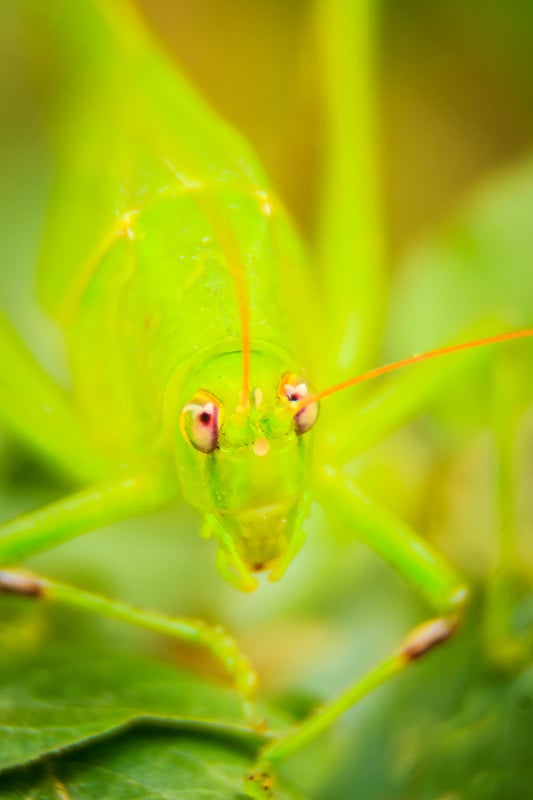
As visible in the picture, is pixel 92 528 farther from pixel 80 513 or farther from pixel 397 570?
pixel 397 570

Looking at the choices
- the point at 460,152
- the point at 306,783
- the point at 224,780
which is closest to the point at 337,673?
the point at 306,783

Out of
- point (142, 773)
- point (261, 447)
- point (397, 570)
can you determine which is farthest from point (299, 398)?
point (142, 773)

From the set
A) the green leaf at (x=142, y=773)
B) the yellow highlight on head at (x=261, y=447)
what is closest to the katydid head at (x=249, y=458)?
the yellow highlight on head at (x=261, y=447)

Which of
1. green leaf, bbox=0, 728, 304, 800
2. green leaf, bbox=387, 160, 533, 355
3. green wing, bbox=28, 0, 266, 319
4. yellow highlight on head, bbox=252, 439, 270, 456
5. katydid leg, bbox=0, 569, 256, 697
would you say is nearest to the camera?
green leaf, bbox=0, 728, 304, 800

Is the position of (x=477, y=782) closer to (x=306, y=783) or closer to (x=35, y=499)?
(x=306, y=783)

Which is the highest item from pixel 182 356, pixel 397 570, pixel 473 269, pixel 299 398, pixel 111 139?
pixel 111 139

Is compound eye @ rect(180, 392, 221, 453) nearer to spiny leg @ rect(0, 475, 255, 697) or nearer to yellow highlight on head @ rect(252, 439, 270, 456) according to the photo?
yellow highlight on head @ rect(252, 439, 270, 456)

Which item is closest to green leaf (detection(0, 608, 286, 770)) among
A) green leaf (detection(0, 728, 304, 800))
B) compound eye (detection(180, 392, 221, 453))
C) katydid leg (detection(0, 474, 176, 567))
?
green leaf (detection(0, 728, 304, 800))
